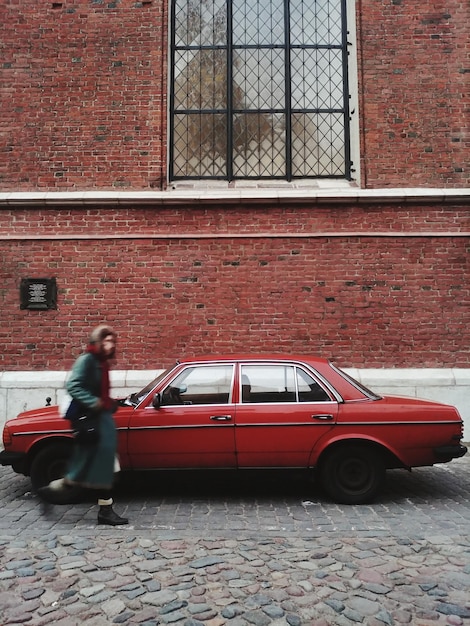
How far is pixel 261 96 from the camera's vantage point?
9.52 metres

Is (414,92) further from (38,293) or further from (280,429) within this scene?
(38,293)

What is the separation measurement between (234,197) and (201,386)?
4325 millimetres

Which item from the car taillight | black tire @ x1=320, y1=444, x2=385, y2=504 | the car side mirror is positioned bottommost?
black tire @ x1=320, y1=444, x2=385, y2=504

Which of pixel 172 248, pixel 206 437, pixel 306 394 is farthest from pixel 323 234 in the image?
pixel 206 437

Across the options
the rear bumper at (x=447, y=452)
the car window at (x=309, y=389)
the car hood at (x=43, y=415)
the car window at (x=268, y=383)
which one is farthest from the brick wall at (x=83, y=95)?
the rear bumper at (x=447, y=452)

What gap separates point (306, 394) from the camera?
17.7 feet

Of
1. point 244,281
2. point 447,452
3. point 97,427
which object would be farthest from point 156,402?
point 244,281

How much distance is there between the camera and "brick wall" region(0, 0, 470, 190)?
29.3ft

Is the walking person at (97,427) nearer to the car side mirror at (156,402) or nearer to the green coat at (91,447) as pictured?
the green coat at (91,447)

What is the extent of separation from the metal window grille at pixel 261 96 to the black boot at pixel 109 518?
635cm

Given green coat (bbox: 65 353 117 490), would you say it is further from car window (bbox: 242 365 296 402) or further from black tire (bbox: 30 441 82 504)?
car window (bbox: 242 365 296 402)

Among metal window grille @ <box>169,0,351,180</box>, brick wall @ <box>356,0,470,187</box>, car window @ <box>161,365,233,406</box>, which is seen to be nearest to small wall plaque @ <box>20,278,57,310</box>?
metal window grille @ <box>169,0,351,180</box>

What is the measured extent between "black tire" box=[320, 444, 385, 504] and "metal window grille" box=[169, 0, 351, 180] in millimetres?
5691

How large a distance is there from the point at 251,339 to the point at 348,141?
4.08m
